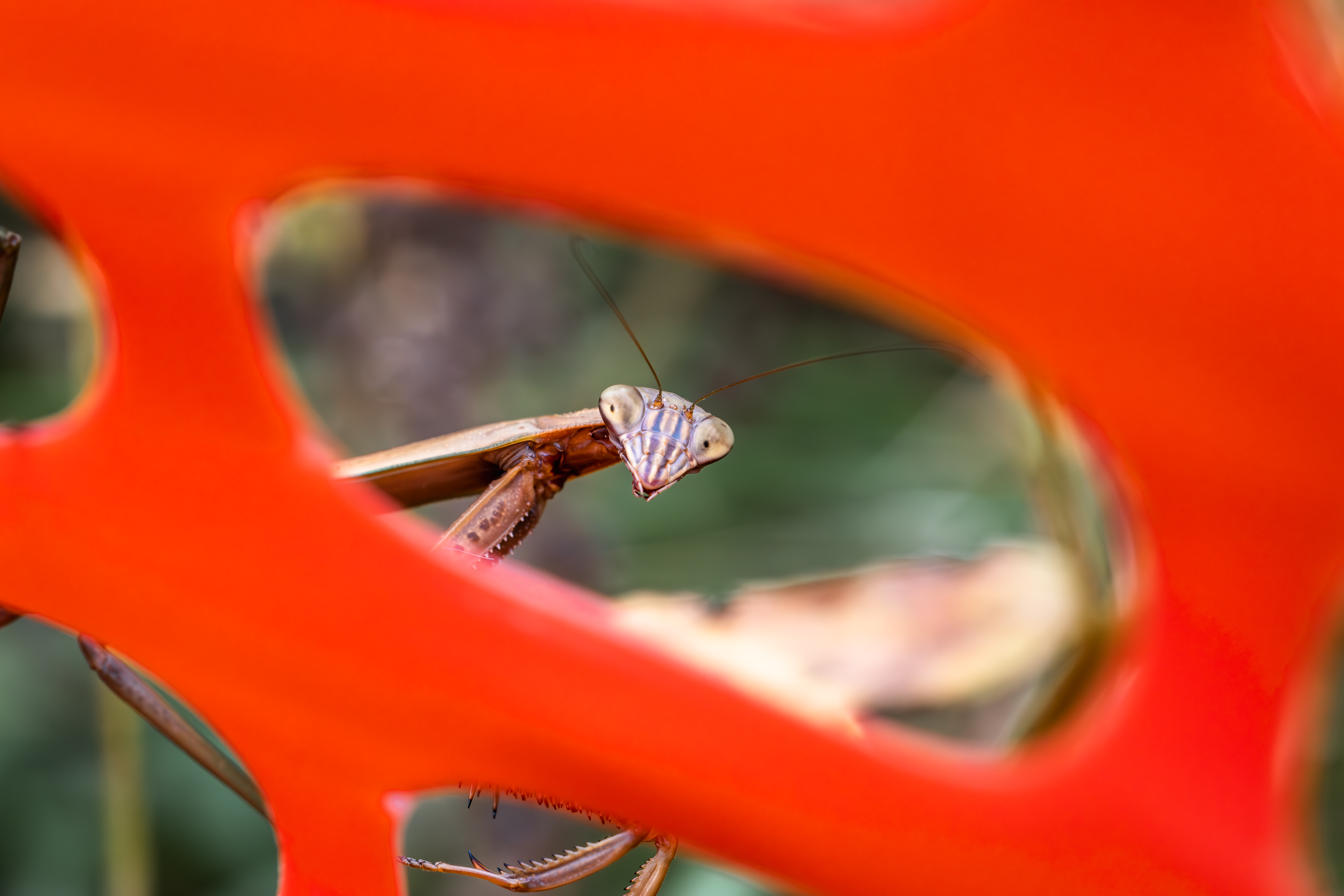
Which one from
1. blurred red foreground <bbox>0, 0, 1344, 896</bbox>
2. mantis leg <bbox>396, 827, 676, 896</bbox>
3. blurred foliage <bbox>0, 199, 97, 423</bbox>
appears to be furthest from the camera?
blurred foliage <bbox>0, 199, 97, 423</bbox>

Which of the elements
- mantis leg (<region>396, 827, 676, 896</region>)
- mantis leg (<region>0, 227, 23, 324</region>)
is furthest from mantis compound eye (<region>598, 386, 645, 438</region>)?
mantis leg (<region>0, 227, 23, 324</region>)

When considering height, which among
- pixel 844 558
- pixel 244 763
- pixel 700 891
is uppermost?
pixel 844 558

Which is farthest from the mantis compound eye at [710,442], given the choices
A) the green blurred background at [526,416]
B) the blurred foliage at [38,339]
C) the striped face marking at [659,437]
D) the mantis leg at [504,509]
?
the blurred foliage at [38,339]

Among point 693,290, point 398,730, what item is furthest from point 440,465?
point 693,290

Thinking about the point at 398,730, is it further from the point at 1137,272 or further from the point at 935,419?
the point at 935,419

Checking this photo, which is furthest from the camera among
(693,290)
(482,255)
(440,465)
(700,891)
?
(693,290)

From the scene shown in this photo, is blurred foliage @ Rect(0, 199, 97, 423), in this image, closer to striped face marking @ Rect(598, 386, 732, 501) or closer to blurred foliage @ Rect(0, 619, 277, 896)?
blurred foliage @ Rect(0, 619, 277, 896)
